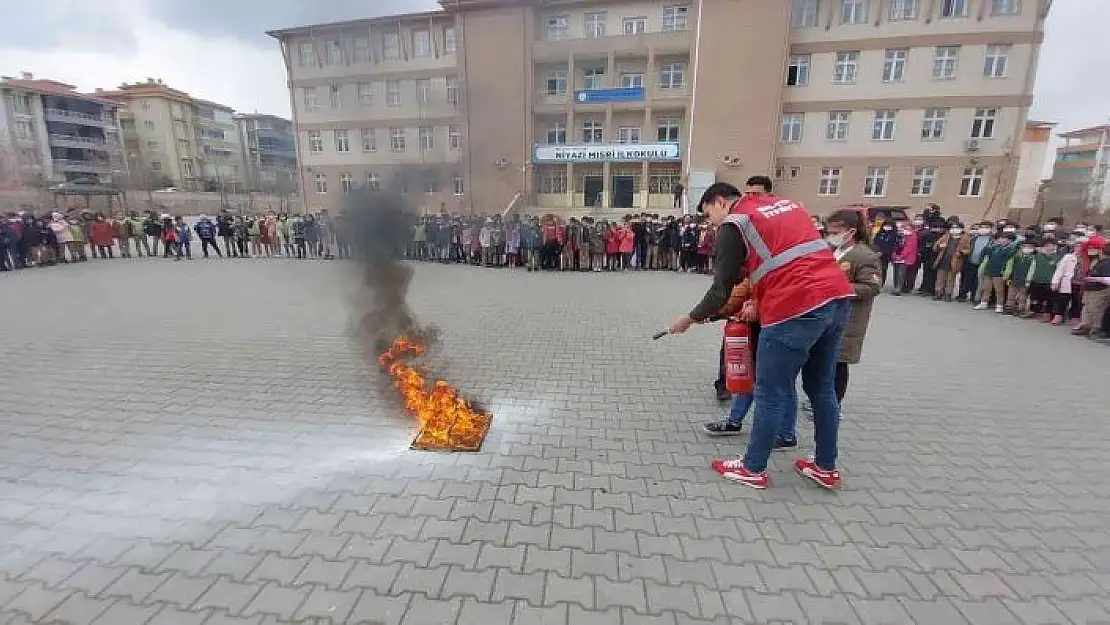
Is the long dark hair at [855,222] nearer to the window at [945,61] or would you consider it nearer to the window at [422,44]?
the window at [422,44]

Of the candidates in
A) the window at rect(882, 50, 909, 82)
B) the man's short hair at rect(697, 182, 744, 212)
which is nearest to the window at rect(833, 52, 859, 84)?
the window at rect(882, 50, 909, 82)

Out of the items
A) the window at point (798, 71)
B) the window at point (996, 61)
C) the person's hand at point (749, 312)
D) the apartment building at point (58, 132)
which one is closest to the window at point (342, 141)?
the person's hand at point (749, 312)

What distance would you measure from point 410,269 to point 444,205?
101cm

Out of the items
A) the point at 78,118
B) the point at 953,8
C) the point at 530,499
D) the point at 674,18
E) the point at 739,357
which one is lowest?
the point at 530,499

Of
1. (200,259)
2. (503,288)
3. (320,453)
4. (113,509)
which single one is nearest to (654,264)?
(503,288)

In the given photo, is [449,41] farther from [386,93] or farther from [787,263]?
[787,263]

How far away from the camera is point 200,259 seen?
16.1 m

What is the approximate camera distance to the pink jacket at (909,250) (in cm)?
1056

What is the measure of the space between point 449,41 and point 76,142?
72883 mm

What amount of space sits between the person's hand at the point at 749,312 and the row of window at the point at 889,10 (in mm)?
29042

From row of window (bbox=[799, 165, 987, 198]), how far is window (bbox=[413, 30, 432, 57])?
27971 mm

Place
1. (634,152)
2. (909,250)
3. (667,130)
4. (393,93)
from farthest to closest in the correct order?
(667,130), (634,152), (909,250), (393,93)

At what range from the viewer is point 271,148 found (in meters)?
3.90

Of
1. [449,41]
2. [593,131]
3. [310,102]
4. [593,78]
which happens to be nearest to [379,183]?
[310,102]
